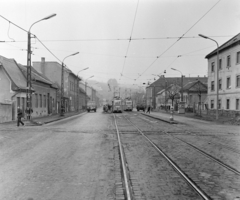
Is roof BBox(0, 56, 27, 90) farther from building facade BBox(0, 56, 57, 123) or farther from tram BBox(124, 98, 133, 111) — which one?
tram BBox(124, 98, 133, 111)

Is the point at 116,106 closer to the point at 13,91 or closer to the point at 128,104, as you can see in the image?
the point at 128,104

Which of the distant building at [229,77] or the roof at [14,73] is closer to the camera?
the roof at [14,73]

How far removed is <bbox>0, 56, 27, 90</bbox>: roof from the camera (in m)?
24.9

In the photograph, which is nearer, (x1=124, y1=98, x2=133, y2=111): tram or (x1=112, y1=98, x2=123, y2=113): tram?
(x1=112, y1=98, x2=123, y2=113): tram

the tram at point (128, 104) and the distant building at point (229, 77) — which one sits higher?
the distant building at point (229, 77)

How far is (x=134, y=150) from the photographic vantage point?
9.16 m

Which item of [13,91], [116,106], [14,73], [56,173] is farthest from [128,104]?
[56,173]

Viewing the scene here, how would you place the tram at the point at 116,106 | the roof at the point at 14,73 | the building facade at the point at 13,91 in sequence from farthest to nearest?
the tram at the point at 116,106, the roof at the point at 14,73, the building facade at the point at 13,91

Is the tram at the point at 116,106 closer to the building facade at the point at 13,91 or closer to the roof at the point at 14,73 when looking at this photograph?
the building facade at the point at 13,91

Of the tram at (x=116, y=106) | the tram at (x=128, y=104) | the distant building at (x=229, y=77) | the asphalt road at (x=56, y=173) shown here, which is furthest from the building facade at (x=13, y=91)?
the tram at (x=128, y=104)

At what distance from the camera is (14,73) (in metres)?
27.1

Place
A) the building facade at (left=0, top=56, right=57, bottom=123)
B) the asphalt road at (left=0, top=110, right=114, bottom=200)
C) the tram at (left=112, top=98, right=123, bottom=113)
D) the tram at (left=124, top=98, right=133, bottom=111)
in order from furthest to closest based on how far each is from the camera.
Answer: the tram at (left=124, top=98, right=133, bottom=111) < the tram at (left=112, top=98, right=123, bottom=113) < the building facade at (left=0, top=56, right=57, bottom=123) < the asphalt road at (left=0, top=110, right=114, bottom=200)

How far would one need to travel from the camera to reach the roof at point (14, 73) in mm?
24938

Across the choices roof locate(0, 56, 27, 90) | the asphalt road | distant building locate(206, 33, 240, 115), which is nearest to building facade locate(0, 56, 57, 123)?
roof locate(0, 56, 27, 90)
